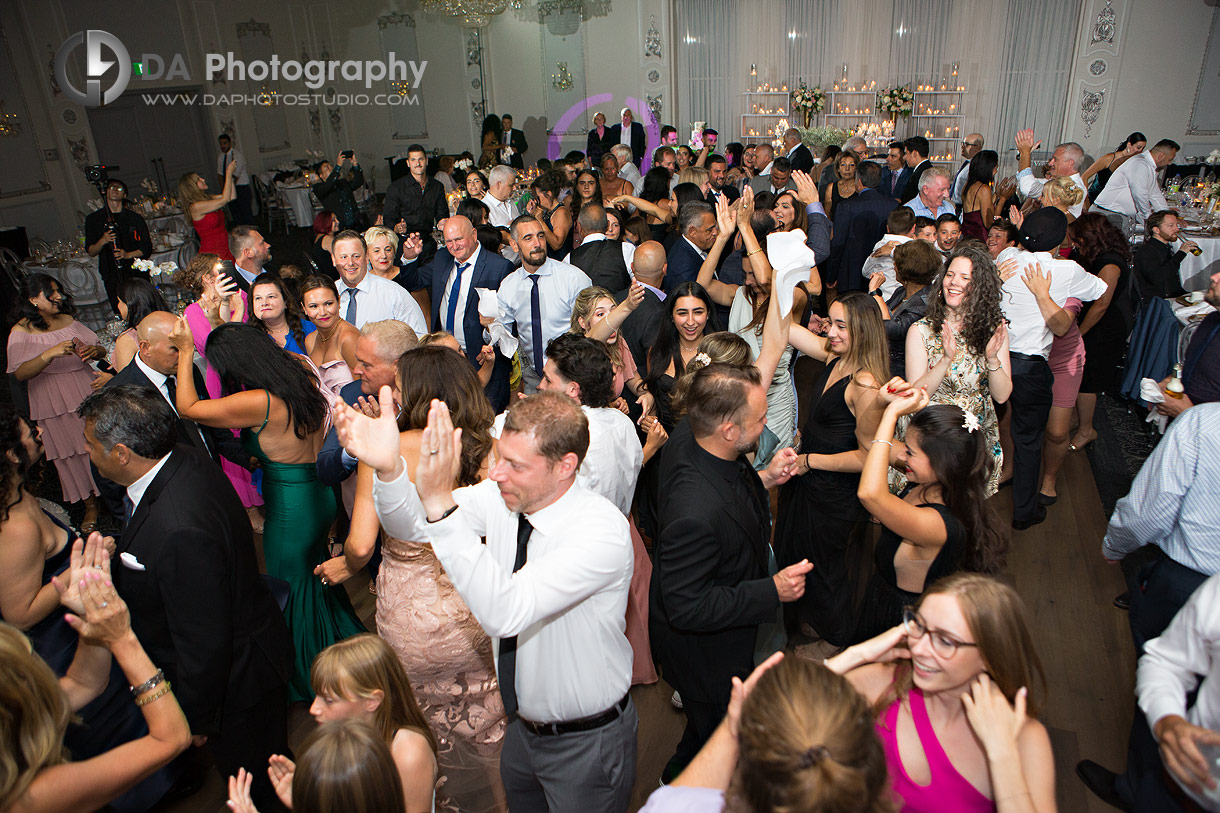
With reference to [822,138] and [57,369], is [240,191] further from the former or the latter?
[822,138]

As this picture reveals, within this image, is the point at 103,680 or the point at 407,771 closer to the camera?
the point at 407,771

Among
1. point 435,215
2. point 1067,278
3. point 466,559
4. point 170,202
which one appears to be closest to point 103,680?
point 466,559

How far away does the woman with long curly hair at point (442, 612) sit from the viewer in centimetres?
223

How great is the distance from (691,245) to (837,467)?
6.71ft

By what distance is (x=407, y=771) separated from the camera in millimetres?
1587

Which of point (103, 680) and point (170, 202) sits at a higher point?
point (170, 202)

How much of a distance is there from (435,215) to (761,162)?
3.47 meters

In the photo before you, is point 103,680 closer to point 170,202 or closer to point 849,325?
point 849,325

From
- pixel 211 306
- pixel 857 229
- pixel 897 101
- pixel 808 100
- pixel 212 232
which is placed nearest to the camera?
pixel 211 306

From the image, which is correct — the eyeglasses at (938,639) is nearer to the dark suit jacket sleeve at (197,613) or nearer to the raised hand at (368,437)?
the raised hand at (368,437)

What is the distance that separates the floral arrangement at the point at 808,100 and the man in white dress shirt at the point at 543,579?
36.7ft

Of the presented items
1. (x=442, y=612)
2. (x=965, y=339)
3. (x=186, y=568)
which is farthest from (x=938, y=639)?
(x=965, y=339)

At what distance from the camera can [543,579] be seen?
5.07 feet

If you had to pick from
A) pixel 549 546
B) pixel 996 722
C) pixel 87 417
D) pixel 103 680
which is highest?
pixel 87 417
